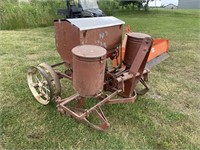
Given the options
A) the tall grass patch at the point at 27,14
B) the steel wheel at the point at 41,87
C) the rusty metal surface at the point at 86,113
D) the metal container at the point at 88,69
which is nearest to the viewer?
the metal container at the point at 88,69

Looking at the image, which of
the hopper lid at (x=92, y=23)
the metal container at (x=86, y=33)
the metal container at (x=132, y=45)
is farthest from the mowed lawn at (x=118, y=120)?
the hopper lid at (x=92, y=23)

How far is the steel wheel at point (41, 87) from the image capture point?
2570 mm

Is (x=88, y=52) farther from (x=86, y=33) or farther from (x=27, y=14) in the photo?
(x=27, y=14)

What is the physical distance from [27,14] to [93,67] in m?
7.24

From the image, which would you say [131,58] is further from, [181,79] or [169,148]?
[181,79]

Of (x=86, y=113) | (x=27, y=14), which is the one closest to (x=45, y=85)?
(x=86, y=113)

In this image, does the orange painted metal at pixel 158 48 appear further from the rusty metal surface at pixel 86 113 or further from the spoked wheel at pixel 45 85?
the spoked wheel at pixel 45 85

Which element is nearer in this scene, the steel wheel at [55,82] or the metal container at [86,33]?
the metal container at [86,33]

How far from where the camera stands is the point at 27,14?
843 centimetres

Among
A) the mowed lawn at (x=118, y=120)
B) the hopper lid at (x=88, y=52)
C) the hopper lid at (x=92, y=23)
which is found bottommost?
the mowed lawn at (x=118, y=120)

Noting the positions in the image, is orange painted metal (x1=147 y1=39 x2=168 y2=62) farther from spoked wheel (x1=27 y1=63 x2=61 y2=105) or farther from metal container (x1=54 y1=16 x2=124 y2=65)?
spoked wheel (x1=27 y1=63 x2=61 y2=105)

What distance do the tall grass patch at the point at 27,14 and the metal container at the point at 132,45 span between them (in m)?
6.44

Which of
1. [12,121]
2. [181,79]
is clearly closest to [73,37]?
[12,121]

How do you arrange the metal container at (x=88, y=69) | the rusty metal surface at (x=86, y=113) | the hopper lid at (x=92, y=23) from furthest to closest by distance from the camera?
1. the hopper lid at (x=92, y=23)
2. the rusty metal surface at (x=86, y=113)
3. the metal container at (x=88, y=69)
